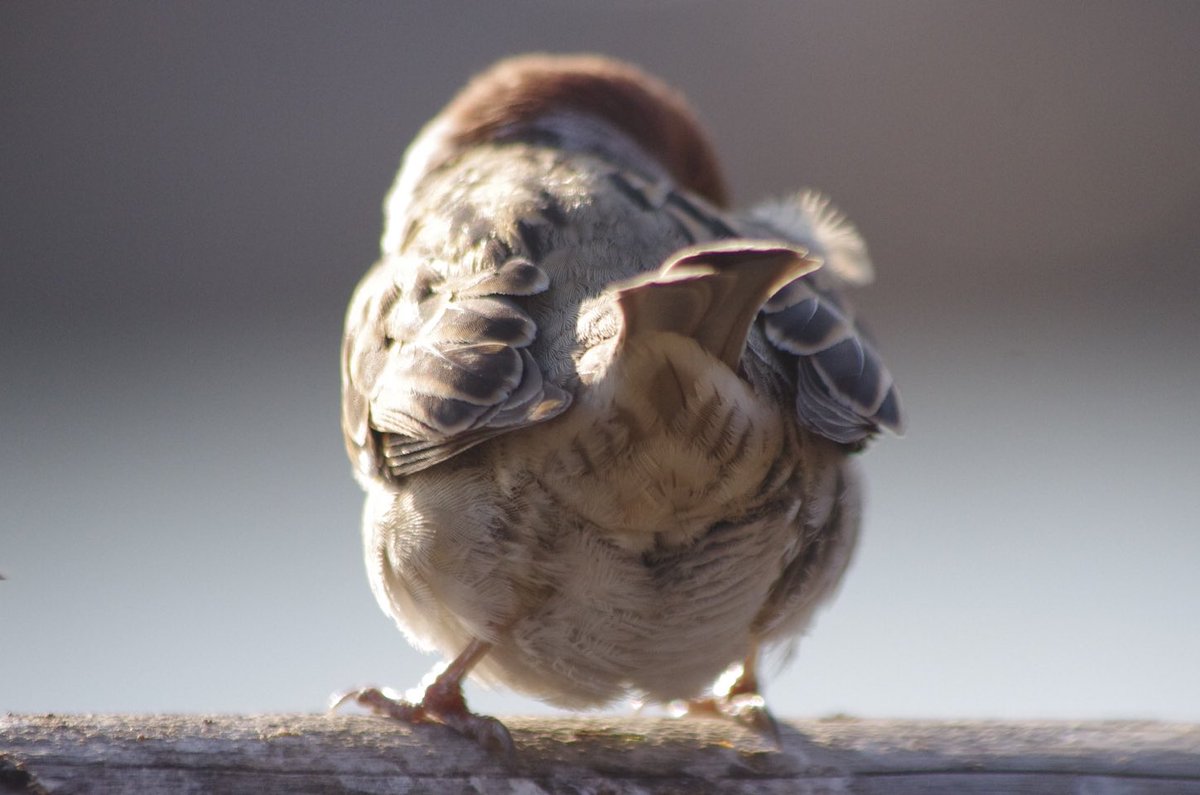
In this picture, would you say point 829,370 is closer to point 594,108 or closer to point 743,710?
point 743,710

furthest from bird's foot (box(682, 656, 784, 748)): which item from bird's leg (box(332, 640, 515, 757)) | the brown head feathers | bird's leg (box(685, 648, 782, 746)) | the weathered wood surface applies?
the brown head feathers

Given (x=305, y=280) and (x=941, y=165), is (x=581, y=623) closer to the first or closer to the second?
(x=305, y=280)

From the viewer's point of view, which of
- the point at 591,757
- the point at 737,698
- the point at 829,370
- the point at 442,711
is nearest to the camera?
the point at 591,757

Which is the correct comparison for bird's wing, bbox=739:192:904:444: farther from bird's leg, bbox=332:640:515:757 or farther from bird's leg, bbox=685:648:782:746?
bird's leg, bbox=332:640:515:757

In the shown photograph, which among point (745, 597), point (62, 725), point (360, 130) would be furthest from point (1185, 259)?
point (62, 725)

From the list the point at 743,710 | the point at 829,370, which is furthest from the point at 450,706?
the point at 829,370

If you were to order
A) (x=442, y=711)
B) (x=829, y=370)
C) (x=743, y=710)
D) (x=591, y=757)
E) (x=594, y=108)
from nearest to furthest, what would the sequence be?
(x=591, y=757) → (x=442, y=711) → (x=829, y=370) → (x=743, y=710) → (x=594, y=108)
